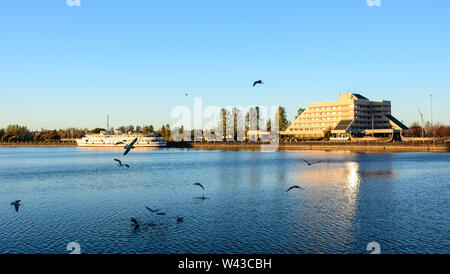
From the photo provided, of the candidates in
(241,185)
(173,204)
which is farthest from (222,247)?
(241,185)

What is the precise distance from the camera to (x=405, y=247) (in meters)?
24.1

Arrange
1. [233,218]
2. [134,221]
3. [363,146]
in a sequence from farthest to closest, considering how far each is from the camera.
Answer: [363,146] → [233,218] → [134,221]

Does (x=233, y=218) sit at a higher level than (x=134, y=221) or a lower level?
lower

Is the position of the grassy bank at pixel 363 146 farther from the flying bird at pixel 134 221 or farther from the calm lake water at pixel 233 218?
the flying bird at pixel 134 221

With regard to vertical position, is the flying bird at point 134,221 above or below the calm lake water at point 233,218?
above

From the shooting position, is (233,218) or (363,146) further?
(363,146)

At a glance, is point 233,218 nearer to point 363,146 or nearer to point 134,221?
point 134,221

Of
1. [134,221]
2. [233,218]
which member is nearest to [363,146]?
[233,218]

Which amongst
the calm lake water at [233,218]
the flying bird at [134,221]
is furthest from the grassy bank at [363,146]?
the flying bird at [134,221]

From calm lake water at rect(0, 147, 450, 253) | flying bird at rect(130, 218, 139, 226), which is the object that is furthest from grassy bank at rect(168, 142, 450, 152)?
flying bird at rect(130, 218, 139, 226)

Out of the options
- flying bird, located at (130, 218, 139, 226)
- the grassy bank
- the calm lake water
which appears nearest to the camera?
the calm lake water

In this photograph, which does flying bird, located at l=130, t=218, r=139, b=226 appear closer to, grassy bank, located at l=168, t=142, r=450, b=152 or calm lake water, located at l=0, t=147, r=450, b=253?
calm lake water, located at l=0, t=147, r=450, b=253
